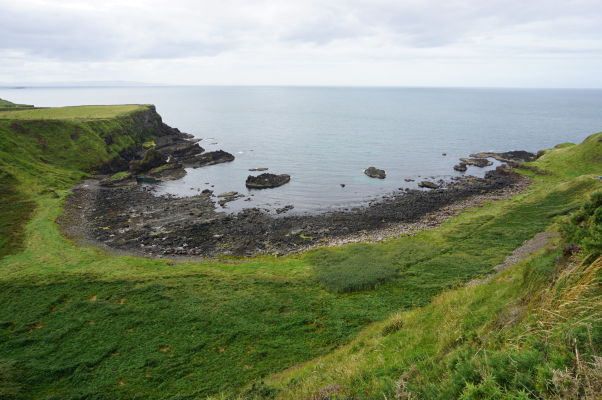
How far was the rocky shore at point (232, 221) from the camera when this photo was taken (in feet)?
167

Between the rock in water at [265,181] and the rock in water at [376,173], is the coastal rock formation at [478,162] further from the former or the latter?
the rock in water at [265,181]

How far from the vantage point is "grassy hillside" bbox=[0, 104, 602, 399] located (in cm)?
2347

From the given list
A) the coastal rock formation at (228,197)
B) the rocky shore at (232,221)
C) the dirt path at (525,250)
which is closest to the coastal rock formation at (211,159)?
the rocky shore at (232,221)

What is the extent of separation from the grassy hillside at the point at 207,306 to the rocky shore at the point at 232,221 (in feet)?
15.4

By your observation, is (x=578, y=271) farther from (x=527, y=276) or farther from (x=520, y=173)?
(x=520, y=173)

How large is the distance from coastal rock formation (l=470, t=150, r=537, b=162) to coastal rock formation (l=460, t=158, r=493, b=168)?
6.55 m

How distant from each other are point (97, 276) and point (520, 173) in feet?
320

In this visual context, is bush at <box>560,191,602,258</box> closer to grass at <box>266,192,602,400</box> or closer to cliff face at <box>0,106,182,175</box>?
grass at <box>266,192,602,400</box>

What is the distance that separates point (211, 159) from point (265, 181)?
111 feet

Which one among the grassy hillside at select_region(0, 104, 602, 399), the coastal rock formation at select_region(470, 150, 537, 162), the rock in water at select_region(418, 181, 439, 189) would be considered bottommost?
the grassy hillside at select_region(0, 104, 602, 399)

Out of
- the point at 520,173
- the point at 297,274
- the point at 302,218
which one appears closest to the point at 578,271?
the point at 297,274

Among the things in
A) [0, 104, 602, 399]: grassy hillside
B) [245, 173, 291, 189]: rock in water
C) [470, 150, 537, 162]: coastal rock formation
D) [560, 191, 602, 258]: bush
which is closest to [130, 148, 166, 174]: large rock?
[245, 173, 291, 189]: rock in water

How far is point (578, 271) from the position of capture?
1471 cm

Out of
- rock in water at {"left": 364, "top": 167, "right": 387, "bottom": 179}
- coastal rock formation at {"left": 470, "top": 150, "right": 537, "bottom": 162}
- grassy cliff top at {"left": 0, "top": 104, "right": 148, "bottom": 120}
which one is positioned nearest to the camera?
rock in water at {"left": 364, "top": 167, "right": 387, "bottom": 179}
